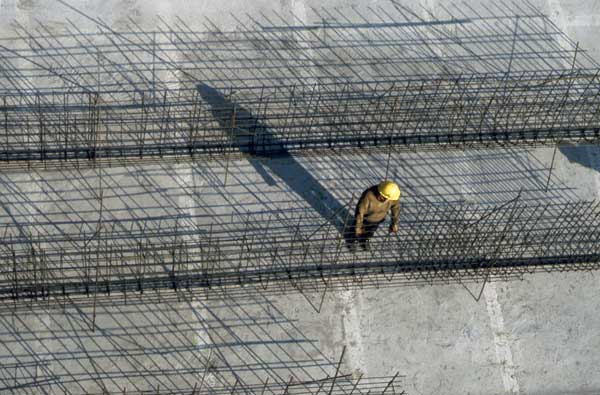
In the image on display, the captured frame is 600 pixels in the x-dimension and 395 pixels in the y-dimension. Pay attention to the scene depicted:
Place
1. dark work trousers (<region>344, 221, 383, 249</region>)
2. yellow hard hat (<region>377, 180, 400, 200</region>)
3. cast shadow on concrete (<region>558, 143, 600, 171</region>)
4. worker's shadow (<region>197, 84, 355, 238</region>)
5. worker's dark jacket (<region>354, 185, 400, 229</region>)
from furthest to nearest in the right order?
cast shadow on concrete (<region>558, 143, 600, 171</region>)
worker's shadow (<region>197, 84, 355, 238</region>)
dark work trousers (<region>344, 221, 383, 249</region>)
worker's dark jacket (<region>354, 185, 400, 229</region>)
yellow hard hat (<region>377, 180, 400, 200</region>)

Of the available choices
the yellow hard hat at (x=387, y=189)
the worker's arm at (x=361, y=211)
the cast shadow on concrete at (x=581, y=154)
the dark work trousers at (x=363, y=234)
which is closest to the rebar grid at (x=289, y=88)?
the cast shadow on concrete at (x=581, y=154)

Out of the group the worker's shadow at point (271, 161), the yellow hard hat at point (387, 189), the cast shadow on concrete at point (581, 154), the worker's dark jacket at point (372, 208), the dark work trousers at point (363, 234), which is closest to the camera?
the yellow hard hat at point (387, 189)

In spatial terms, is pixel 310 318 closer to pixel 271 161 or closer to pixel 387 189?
pixel 387 189

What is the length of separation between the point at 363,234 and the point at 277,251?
1.14m

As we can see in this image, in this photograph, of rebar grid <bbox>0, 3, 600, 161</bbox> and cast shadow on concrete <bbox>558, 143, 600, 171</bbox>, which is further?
cast shadow on concrete <bbox>558, 143, 600, 171</bbox>

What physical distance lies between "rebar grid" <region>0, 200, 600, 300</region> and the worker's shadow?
29 cm

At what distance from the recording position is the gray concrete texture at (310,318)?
11469 mm

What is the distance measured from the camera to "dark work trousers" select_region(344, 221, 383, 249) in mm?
11867

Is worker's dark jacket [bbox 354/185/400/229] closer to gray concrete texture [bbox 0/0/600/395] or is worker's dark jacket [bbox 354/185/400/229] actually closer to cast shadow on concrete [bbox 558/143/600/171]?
gray concrete texture [bbox 0/0/600/395]

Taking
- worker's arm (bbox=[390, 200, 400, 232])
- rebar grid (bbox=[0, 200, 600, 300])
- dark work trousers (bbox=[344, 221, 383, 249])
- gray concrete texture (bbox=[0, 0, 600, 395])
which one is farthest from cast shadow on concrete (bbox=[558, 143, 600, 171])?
dark work trousers (bbox=[344, 221, 383, 249])

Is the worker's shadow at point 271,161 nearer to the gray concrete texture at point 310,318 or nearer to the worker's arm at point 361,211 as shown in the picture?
the gray concrete texture at point 310,318

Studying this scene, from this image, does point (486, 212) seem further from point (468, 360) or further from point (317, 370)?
point (317, 370)

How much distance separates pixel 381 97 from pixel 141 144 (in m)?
3.35

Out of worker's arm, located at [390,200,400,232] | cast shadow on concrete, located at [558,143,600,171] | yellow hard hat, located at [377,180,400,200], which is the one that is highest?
cast shadow on concrete, located at [558,143,600,171]
